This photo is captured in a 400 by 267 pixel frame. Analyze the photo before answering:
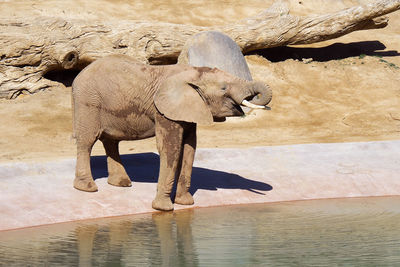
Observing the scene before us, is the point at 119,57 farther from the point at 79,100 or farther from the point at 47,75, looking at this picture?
the point at 47,75

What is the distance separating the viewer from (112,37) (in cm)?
2352

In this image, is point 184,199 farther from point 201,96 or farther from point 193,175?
point 201,96

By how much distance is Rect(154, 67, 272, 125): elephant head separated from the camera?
1186cm

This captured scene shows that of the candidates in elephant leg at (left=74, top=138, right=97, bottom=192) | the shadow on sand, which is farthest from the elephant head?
the shadow on sand

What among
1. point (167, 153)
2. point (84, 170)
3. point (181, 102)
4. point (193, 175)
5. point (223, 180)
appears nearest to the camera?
point (181, 102)

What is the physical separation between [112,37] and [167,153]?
1217 centimetres

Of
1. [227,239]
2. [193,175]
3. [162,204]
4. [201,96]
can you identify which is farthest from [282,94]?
[227,239]

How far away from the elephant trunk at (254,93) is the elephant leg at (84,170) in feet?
9.98

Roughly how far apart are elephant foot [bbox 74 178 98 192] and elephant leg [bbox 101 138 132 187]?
52 cm

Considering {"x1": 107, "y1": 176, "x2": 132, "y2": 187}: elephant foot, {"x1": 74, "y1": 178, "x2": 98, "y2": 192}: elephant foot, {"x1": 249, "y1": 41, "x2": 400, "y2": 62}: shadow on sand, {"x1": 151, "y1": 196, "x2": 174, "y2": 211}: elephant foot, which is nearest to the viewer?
{"x1": 151, "y1": 196, "x2": 174, "y2": 211}: elephant foot

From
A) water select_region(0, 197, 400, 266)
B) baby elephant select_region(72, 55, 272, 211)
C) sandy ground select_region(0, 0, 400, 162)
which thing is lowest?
sandy ground select_region(0, 0, 400, 162)

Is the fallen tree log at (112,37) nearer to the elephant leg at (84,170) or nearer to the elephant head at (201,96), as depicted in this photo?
the elephant leg at (84,170)

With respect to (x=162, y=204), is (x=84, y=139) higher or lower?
higher

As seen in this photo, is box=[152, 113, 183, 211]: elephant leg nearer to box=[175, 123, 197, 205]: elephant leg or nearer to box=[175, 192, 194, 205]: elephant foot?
box=[175, 123, 197, 205]: elephant leg
